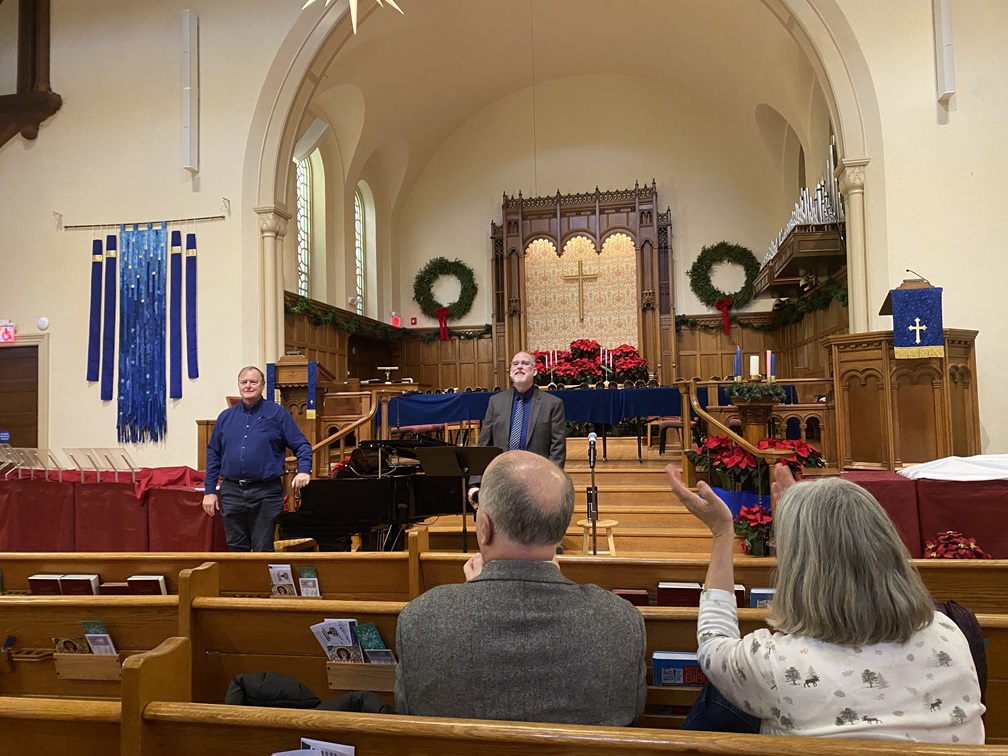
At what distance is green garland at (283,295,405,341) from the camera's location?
10.4m

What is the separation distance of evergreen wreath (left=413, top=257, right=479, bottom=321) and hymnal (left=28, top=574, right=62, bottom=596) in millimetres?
Result: 11839

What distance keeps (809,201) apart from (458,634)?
355 inches

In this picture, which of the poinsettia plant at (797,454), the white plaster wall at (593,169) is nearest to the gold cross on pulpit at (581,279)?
the white plaster wall at (593,169)

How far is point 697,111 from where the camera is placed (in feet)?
45.7

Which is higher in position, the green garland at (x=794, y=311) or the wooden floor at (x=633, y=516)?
the green garland at (x=794, y=311)

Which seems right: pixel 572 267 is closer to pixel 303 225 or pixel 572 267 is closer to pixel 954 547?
pixel 303 225

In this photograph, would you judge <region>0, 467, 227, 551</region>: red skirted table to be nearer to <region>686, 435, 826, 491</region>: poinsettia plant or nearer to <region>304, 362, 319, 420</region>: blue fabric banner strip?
<region>304, 362, 319, 420</region>: blue fabric banner strip

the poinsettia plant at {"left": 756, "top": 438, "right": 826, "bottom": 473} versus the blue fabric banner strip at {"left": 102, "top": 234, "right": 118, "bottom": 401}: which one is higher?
the blue fabric banner strip at {"left": 102, "top": 234, "right": 118, "bottom": 401}

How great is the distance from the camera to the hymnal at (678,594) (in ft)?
7.59

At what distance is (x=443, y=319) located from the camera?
14453 mm

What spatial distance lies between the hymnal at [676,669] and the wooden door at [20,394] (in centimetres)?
914

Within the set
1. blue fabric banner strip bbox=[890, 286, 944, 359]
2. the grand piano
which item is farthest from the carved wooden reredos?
the grand piano

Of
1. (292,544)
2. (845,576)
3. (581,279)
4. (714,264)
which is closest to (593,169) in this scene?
(581,279)

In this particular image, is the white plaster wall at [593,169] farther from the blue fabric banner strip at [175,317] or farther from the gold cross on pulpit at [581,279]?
the blue fabric banner strip at [175,317]
